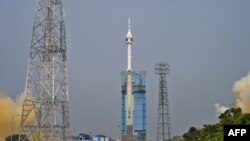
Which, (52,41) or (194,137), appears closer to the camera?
(52,41)

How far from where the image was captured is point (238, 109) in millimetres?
82875

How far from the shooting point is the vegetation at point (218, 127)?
62.3 meters

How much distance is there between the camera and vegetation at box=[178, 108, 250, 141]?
62281mm

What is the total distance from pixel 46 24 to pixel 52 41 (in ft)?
8.28

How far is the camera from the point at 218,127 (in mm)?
77375

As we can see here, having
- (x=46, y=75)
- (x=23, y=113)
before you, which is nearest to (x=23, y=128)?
(x=23, y=113)

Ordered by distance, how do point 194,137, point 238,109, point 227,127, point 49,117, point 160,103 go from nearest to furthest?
point 227,127 < point 49,117 < point 238,109 < point 194,137 < point 160,103

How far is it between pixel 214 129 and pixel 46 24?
26.8 metres

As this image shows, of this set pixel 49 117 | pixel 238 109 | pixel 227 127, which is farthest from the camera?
pixel 238 109

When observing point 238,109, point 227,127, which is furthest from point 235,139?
point 238,109

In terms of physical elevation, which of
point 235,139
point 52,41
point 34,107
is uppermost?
point 52,41

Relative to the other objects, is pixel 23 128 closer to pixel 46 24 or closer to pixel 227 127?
pixel 46 24

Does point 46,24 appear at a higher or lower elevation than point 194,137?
higher

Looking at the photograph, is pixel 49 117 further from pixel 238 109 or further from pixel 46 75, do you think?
pixel 238 109
